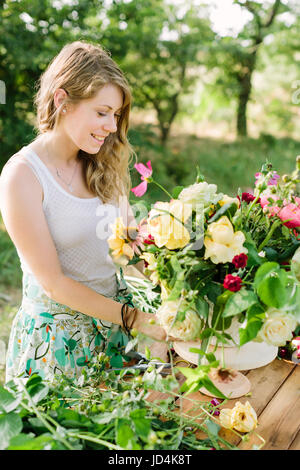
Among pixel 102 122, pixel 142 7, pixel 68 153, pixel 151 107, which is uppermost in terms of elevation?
pixel 142 7

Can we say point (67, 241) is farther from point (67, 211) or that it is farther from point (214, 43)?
point (214, 43)

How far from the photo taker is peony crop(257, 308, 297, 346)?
2.96 feet

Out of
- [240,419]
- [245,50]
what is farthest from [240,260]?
[245,50]

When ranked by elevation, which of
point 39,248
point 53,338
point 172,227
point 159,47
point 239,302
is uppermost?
point 159,47

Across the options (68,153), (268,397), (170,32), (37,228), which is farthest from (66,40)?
(268,397)

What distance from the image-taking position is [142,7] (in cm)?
457

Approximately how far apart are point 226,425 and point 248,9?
639cm

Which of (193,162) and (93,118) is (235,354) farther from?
(193,162)

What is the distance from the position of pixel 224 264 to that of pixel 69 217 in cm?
62

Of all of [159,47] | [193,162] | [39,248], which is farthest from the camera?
[193,162]

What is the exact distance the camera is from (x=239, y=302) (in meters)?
0.88

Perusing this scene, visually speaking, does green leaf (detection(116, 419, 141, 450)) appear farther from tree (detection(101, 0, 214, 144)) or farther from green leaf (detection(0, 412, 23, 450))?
tree (detection(101, 0, 214, 144))

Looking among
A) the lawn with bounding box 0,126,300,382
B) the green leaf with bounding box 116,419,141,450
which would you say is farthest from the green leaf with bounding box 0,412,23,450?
the lawn with bounding box 0,126,300,382

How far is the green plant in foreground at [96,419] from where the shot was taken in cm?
82
